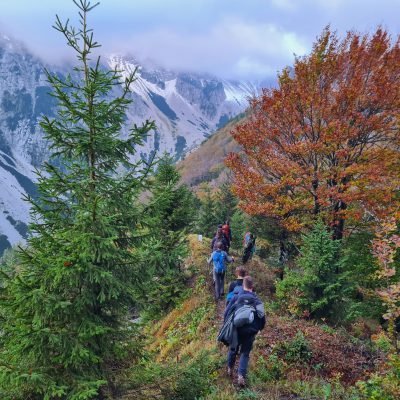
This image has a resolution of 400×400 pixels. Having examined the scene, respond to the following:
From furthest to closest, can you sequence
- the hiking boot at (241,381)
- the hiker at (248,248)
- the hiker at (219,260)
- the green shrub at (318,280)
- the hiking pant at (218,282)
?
1. the hiker at (248,248)
2. the hiking pant at (218,282)
3. the hiker at (219,260)
4. the green shrub at (318,280)
5. the hiking boot at (241,381)

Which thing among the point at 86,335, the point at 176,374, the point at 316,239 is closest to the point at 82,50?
the point at 86,335

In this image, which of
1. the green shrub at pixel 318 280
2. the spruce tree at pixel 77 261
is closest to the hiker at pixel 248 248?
the green shrub at pixel 318 280

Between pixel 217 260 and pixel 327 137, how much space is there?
679 centimetres

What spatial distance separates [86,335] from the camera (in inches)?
249

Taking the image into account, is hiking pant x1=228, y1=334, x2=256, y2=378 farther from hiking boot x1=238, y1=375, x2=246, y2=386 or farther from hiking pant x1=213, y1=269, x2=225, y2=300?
hiking pant x1=213, y1=269, x2=225, y2=300

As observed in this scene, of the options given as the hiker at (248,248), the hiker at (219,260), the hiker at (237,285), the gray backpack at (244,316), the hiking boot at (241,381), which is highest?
the hiker at (248,248)

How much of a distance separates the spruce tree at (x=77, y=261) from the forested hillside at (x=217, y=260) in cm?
4

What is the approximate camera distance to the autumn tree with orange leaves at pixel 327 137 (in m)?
14.6

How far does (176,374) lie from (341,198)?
33.1ft

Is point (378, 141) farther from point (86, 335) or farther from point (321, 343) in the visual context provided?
point (86, 335)

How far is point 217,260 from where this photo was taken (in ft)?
41.2

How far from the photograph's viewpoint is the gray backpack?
23.9ft

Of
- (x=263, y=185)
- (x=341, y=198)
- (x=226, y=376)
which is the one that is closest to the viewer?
(x=226, y=376)

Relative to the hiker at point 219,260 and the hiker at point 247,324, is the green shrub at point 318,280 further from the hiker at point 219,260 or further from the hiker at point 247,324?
the hiker at point 247,324
